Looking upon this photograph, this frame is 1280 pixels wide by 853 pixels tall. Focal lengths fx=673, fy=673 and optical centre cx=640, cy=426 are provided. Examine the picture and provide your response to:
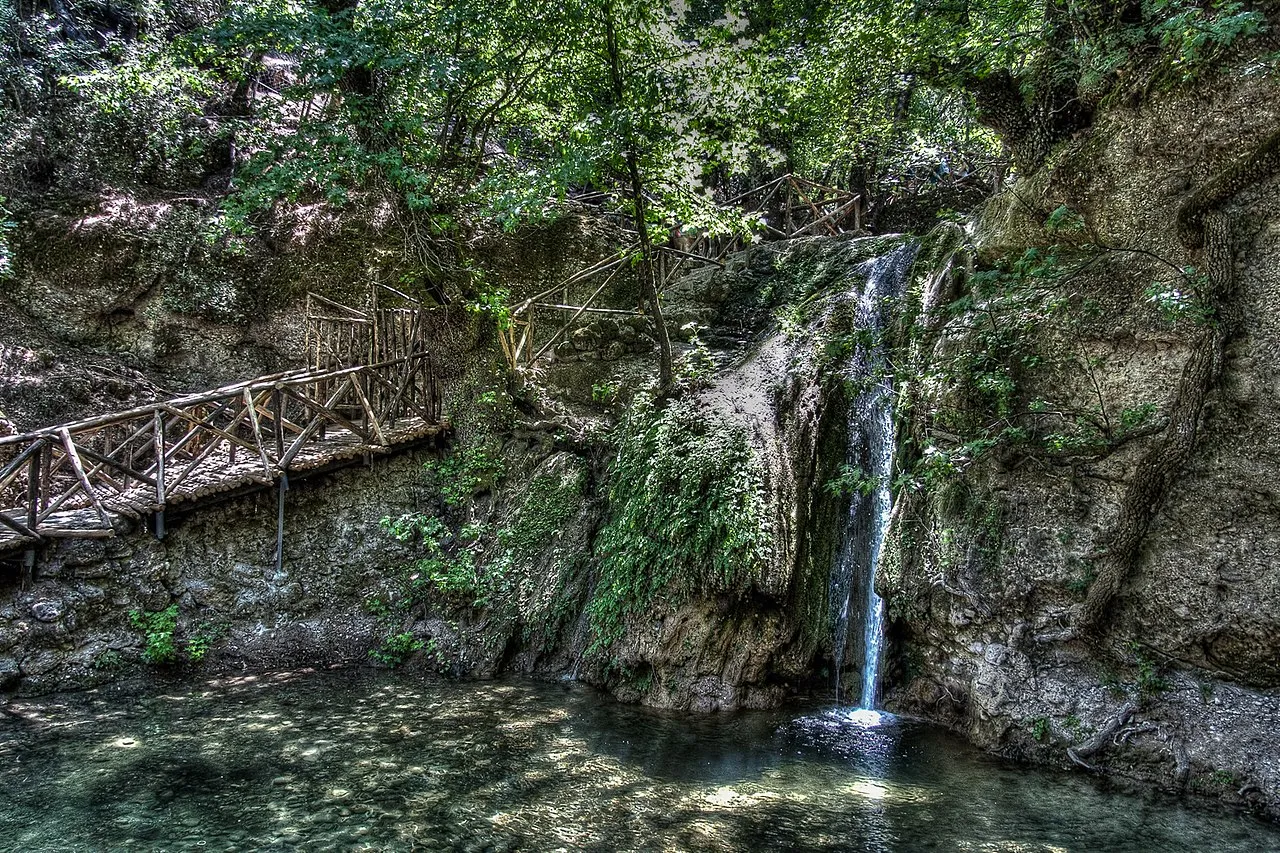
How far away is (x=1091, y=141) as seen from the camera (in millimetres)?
6188

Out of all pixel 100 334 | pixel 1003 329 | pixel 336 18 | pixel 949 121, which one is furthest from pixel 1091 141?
pixel 100 334

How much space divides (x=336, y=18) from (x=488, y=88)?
2866 mm

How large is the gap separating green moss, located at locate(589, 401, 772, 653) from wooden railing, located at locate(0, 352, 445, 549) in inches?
156

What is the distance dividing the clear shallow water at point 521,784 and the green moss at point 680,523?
1.22 metres

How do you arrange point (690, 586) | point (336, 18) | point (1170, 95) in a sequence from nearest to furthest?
point (1170, 95)
point (690, 586)
point (336, 18)

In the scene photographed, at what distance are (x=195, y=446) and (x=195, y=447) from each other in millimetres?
24

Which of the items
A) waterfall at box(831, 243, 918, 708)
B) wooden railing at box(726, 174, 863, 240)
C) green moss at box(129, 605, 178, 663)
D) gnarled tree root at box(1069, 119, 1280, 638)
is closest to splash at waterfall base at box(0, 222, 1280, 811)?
waterfall at box(831, 243, 918, 708)

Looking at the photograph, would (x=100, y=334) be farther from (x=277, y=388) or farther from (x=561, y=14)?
(x=561, y=14)

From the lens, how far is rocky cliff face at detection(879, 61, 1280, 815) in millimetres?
5195

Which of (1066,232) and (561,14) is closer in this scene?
(1066,232)

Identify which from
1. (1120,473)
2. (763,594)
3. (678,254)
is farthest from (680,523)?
(678,254)

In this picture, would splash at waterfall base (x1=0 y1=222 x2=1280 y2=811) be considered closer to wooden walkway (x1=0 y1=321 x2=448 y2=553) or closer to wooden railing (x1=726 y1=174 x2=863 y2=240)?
wooden walkway (x1=0 y1=321 x2=448 y2=553)

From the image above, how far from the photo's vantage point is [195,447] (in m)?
10.1

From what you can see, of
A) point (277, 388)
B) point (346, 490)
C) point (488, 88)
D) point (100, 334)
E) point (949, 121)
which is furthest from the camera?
point (949, 121)
